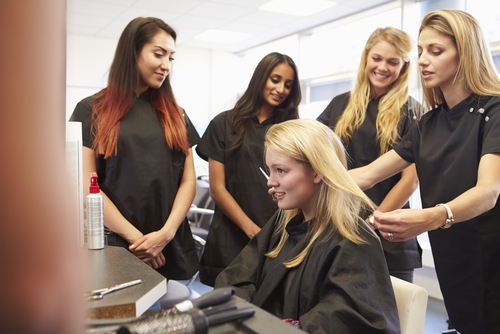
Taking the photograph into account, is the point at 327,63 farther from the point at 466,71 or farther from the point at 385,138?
the point at 466,71

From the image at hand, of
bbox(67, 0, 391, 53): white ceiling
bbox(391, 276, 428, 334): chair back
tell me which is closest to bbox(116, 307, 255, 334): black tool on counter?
bbox(391, 276, 428, 334): chair back

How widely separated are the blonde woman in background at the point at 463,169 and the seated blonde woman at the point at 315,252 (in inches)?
5.7

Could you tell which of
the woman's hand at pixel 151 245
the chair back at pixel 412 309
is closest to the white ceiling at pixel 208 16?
the woman's hand at pixel 151 245

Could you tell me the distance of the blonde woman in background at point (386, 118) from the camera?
190 cm

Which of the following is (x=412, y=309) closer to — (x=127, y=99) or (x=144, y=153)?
(x=144, y=153)

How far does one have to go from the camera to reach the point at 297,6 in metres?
5.35

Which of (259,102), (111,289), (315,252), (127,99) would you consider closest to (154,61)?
(127,99)

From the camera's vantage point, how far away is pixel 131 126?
5.68 ft

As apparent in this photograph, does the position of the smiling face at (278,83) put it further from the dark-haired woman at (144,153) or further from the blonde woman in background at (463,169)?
the blonde woman in background at (463,169)

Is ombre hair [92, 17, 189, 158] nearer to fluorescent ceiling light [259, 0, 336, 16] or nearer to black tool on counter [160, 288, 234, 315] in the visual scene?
black tool on counter [160, 288, 234, 315]

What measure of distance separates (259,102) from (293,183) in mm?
900

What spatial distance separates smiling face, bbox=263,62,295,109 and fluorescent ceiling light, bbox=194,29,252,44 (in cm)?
479

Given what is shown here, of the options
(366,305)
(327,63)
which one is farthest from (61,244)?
(327,63)

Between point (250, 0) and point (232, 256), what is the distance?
395cm
